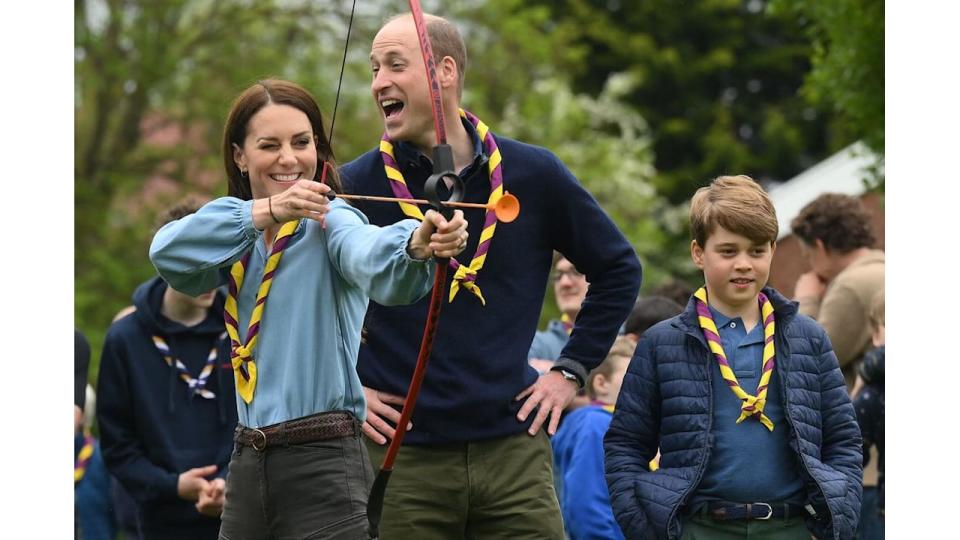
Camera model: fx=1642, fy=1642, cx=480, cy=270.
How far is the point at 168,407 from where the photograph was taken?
6668 millimetres

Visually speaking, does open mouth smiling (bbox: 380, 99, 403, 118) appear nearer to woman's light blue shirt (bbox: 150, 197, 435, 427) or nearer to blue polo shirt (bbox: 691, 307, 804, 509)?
woman's light blue shirt (bbox: 150, 197, 435, 427)

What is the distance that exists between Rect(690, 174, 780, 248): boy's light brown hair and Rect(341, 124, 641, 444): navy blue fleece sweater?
323mm

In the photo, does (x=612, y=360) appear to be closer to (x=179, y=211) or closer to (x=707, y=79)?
(x=179, y=211)

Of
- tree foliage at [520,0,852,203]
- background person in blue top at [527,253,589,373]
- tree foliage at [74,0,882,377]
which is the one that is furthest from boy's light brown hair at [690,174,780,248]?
tree foliage at [520,0,852,203]

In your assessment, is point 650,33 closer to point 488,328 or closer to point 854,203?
point 854,203

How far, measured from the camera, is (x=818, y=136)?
3441cm

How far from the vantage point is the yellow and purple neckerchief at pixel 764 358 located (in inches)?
196

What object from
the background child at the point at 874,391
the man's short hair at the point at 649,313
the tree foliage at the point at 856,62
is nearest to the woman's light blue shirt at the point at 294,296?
the man's short hair at the point at 649,313

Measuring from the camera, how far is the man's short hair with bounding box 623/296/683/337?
716 centimetres

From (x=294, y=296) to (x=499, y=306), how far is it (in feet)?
3.15

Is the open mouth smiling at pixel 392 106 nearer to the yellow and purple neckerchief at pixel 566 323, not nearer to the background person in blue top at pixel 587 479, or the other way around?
the background person in blue top at pixel 587 479

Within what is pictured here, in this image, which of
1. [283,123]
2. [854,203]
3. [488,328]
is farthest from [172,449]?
[854,203]
